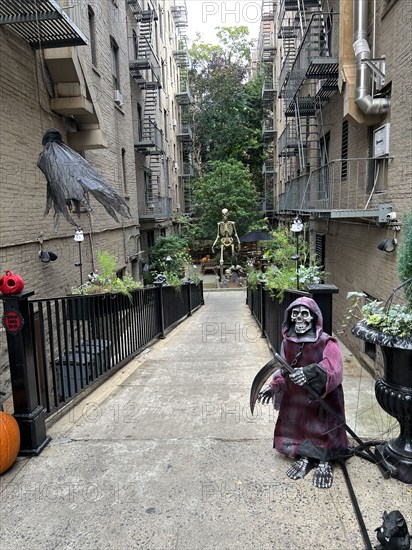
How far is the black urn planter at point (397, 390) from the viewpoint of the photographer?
2.91 metres

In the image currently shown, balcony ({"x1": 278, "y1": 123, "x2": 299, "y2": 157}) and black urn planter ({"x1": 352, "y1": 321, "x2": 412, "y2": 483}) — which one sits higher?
balcony ({"x1": 278, "y1": 123, "x2": 299, "y2": 157})

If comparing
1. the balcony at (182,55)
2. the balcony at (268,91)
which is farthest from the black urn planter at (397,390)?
the balcony at (182,55)

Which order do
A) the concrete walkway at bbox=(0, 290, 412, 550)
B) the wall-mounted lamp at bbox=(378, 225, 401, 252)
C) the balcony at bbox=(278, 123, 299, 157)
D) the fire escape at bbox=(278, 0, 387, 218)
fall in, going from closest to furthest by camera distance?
the concrete walkway at bbox=(0, 290, 412, 550), the wall-mounted lamp at bbox=(378, 225, 401, 252), the fire escape at bbox=(278, 0, 387, 218), the balcony at bbox=(278, 123, 299, 157)

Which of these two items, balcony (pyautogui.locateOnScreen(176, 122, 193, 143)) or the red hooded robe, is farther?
balcony (pyautogui.locateOnScreen(176, 122, 193, 143))

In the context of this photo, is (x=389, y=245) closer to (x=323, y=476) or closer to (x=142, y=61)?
(x=323, y=476)

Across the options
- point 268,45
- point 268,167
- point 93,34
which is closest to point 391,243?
point 93,34

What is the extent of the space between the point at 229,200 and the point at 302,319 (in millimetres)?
22043

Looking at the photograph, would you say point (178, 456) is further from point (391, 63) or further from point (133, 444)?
point (391, 63)

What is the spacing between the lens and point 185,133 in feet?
107

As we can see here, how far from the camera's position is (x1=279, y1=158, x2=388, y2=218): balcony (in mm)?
7867

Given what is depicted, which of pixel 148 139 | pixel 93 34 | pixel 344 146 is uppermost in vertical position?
pixel 93 34

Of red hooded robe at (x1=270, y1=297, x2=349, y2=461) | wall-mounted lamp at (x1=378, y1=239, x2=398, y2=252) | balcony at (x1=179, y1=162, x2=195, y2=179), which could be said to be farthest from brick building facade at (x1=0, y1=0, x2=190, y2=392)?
balcony at (x1=179, y1=162, x2=195, y2=179)

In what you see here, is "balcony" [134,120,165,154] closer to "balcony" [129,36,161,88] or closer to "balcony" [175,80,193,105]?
"balcony" [129,36,161,88]

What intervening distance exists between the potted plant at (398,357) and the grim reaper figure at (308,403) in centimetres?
30
